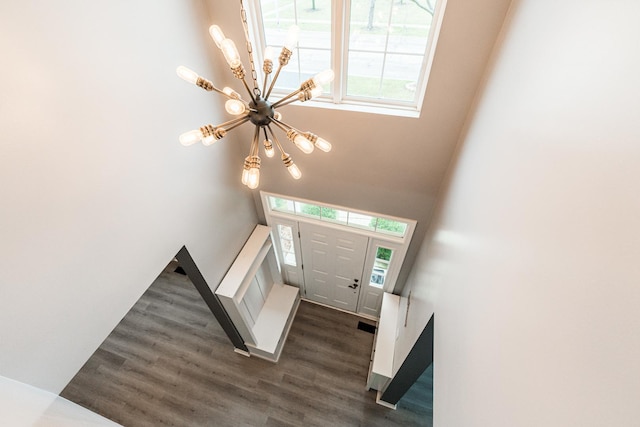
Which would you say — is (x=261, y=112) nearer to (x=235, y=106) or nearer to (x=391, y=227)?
(x=235, y=106)

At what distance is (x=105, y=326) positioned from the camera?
2094mm

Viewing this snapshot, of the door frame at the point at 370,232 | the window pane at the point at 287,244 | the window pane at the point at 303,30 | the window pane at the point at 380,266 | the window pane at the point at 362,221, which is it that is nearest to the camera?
the window pane at the point at 303,30

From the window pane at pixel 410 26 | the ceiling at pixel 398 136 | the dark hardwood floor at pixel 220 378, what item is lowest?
the dark hardwood floor at pixel 220 378

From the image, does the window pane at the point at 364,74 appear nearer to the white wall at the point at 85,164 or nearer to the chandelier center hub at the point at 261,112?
the white wall at the point at 85,164

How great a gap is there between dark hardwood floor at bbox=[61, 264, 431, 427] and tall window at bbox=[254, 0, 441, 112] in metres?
3.66

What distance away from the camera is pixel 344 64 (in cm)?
244

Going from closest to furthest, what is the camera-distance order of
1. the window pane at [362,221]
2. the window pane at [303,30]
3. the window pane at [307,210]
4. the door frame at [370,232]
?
the window pane at [303,30] → the door frame at [370,232] → the window pane at [362,221] → the window pane at [307,210]

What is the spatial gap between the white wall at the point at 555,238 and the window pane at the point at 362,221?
6.03ft

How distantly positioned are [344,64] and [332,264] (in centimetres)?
275

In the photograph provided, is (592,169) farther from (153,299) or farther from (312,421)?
(153,299)

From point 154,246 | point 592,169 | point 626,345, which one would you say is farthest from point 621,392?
point 154,246

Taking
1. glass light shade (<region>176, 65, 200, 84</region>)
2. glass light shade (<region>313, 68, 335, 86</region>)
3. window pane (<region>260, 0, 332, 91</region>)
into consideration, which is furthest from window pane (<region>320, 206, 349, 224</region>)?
glass light shade (<region>176, 65, 200, 84</region>)

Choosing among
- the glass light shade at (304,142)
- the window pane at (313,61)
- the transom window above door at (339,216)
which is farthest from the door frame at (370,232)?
the glass light shade at (304,142)

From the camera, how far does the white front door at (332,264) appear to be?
3.83 meters
